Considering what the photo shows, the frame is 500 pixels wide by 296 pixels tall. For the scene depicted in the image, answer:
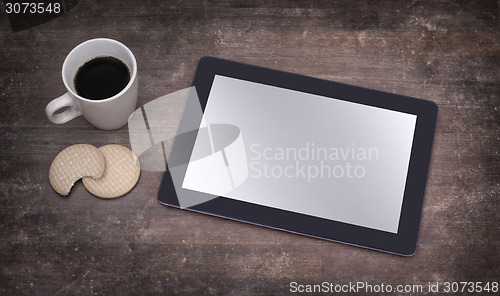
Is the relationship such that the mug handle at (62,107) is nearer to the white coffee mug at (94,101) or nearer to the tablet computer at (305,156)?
the white coffee mug at (94,101)

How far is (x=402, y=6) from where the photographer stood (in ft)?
2.77

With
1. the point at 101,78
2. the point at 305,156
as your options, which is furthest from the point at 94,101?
the point at 305,156

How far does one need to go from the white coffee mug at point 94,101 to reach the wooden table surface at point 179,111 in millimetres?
58

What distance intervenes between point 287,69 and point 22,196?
425mm

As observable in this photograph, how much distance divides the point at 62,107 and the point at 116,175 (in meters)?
0.12

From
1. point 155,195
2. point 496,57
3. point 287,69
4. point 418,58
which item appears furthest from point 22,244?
point 496,57

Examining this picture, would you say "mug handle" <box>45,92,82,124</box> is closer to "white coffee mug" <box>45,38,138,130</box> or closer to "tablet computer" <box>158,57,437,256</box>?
"white coffee mug" <box>45,38,138,130</box>

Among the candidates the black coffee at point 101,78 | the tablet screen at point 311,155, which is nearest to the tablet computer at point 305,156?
the tablet screen at point 311,155

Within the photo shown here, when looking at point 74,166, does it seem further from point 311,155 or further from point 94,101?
point 311,155

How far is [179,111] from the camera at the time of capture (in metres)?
0.79

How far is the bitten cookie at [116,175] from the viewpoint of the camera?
74 centimetres

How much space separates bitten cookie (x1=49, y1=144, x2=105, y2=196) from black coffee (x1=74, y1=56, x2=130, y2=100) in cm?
8

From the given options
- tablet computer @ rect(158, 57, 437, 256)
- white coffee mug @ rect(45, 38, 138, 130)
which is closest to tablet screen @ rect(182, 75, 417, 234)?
tablet computer @ rect(158, 57, 437, 256)

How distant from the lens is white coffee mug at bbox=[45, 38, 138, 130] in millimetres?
685
